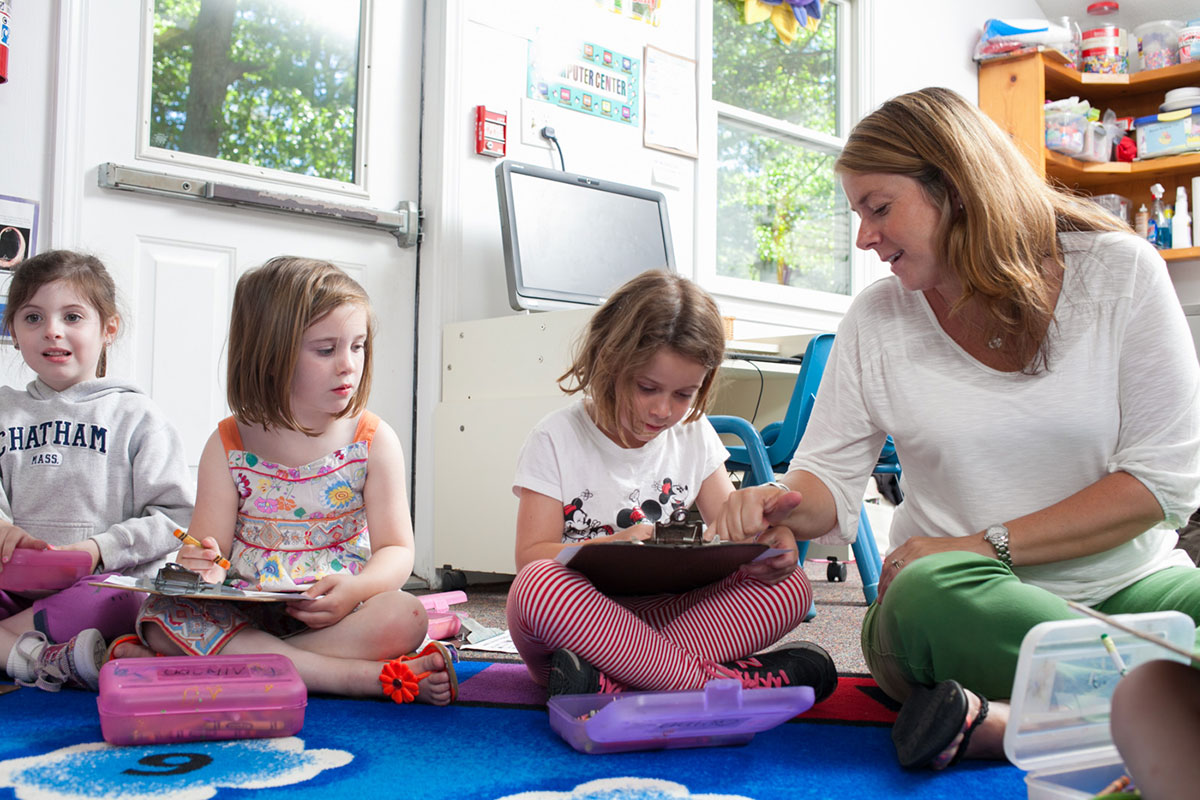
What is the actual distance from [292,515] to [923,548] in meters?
0.78

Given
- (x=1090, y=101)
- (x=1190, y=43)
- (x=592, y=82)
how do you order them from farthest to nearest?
1. (x=1090, y=101)
2. (x=1190, y=43)
3. (x=592, y=82)

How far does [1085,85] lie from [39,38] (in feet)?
Answer: 11.6

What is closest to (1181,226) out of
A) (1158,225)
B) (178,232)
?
(1158,225)

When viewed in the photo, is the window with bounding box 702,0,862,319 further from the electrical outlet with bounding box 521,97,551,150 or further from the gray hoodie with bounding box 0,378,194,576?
the gray hoodie with bounding box 0,378,194,576

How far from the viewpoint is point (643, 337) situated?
132 centimetres

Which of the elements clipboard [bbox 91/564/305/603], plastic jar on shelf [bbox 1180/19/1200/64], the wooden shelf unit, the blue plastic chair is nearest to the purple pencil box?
clipboard [bbox 91/564/305/603]

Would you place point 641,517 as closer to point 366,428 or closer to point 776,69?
point 366,428

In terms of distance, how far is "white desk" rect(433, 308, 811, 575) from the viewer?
85.5 inches

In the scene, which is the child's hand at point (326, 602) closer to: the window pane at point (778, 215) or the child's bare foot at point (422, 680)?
the child's bare foot at point (422, 680)

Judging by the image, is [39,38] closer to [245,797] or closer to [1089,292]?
[245,797]

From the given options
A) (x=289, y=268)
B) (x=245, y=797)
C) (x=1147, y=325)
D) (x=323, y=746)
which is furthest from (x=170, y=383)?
(x=1147, y=325)

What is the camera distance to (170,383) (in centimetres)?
209

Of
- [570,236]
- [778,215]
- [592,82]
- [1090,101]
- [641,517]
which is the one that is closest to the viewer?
[641,517]

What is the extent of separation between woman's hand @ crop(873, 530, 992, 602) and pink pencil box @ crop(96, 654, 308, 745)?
60 cm
